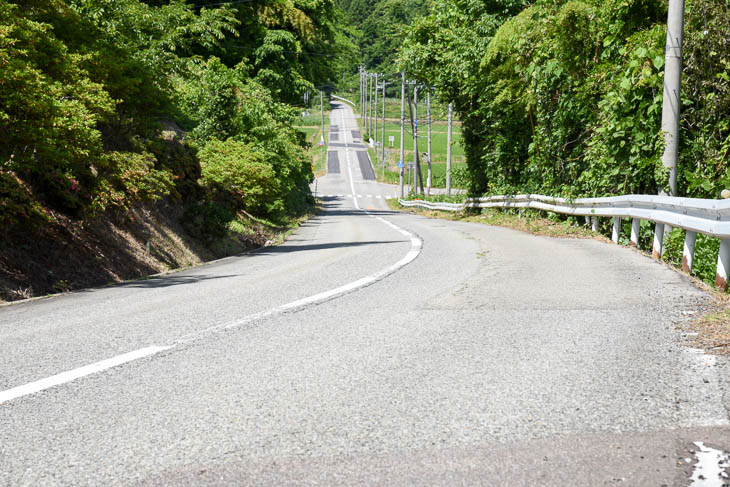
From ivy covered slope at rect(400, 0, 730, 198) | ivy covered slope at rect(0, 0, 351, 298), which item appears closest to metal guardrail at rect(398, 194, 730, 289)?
ivy covered slope at rect(400, 0, 730, 198)

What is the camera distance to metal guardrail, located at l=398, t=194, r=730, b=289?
745cm

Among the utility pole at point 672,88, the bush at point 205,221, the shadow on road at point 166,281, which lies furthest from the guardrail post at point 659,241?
the bush at point 205,221

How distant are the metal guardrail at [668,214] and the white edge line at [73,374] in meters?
5.92

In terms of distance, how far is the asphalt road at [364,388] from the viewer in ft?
9.52

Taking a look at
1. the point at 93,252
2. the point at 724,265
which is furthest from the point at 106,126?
the point at 724,265

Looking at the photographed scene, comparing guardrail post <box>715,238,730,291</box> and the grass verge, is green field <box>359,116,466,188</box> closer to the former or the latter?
the grass verge

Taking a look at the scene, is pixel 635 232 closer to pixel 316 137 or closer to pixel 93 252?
pixel 93 252

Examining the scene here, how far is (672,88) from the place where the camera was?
1231cm

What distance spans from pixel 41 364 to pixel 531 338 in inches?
137

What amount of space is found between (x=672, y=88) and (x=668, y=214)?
11.7 feet

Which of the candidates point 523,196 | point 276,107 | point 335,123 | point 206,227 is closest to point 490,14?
point 523,196

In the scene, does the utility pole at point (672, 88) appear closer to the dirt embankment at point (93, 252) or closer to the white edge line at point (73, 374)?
the dirt embankment at point (93, 252)

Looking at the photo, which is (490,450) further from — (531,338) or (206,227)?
(206,227)

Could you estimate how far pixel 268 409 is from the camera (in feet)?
11.8
